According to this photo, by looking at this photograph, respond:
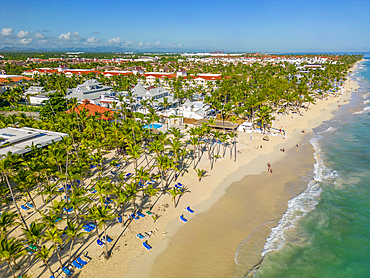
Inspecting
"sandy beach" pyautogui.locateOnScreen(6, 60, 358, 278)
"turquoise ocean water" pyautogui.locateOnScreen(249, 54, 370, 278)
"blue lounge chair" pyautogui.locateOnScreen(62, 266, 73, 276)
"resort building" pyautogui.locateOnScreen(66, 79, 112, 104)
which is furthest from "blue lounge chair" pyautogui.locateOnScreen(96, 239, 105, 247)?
"resort building" pyautogui.locateOnScreen(66, 79, 112, 104)

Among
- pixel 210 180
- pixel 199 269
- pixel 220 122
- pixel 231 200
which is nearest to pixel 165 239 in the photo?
pixel 199 269

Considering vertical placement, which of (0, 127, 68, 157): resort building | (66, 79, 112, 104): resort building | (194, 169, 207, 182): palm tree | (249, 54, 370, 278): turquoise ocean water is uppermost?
(66, 79, 112, 104): resort building

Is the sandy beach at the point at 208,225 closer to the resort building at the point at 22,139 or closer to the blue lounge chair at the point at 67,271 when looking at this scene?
the blue lounge chair at the point at 67,271

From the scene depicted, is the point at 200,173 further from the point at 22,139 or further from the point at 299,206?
the point at 22,139

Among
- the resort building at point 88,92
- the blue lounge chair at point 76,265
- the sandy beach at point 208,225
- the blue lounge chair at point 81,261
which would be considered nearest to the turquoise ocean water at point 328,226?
the sandy beach at point 208,225

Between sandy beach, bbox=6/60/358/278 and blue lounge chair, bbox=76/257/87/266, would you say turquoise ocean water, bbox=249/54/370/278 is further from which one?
blue lounge chair, bbox=76/257/87/266

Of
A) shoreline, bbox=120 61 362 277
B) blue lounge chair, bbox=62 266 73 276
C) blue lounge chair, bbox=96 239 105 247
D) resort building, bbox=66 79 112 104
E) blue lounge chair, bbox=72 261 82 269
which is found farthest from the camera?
resort building, bbox=66 79 112 104

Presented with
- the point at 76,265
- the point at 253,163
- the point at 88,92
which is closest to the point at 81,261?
the point at 76,265
